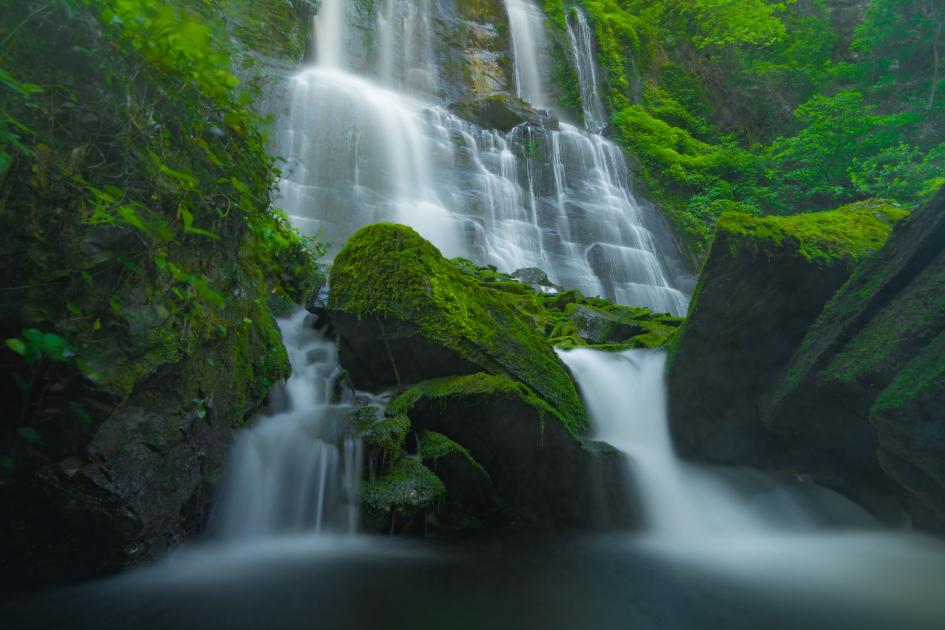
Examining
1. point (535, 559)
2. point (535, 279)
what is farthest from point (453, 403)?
point (535, 279)

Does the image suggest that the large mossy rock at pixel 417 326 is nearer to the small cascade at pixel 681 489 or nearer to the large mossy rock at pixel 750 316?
the small cascade at pixel 681 489

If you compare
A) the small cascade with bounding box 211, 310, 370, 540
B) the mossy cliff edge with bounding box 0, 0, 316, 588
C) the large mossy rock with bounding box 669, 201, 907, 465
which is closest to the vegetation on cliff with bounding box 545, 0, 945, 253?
the large mossy rock with bounding box 669, 201, 907, 465

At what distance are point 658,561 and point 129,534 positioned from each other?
3.37m

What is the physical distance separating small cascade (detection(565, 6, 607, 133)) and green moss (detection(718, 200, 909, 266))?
16865 millimetres

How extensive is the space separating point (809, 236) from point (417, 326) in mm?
3497

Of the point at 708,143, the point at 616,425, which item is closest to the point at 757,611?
the point at 616,425

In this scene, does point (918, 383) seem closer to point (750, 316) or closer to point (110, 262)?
point (750, 316)

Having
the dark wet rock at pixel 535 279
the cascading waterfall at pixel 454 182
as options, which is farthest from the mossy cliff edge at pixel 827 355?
the cascading waterfall at pixel 454 182

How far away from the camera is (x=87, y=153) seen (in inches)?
80.1

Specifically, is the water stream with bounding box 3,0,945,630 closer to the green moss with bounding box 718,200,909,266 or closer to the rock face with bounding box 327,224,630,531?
the rock face with bounding box 327,224,630,531

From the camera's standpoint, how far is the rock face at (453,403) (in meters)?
3.78

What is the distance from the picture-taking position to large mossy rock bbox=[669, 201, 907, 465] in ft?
13.5

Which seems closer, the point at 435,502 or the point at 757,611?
the point at 757,611

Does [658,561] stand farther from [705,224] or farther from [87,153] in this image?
[705,224]
